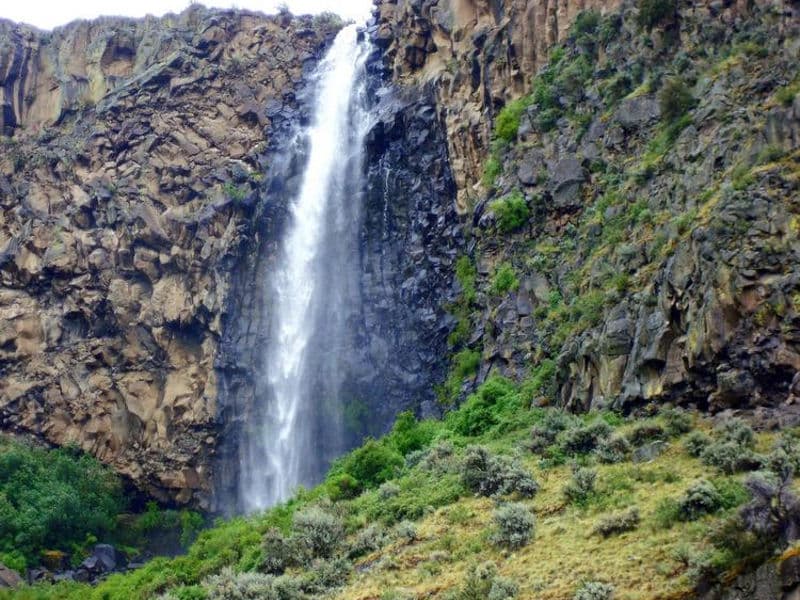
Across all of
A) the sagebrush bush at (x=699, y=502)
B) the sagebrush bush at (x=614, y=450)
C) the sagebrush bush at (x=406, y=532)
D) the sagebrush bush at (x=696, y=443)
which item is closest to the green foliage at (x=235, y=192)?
the sagebrush bush at (x=406, y=532)

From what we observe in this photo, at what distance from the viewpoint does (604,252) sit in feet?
98.6

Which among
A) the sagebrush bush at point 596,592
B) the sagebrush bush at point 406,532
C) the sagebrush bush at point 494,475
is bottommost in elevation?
the sagebrush bush at point 406,532

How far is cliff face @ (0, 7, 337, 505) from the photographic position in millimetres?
46250

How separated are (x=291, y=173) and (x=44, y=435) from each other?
20199mm

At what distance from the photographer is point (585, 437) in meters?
23.1

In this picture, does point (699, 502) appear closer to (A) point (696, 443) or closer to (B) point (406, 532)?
(A) point (696, 443)

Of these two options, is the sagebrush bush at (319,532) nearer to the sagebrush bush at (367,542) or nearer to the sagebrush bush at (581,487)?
the sagebrush bush at (367,542)

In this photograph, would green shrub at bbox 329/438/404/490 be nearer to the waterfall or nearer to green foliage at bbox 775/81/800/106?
the waterfall

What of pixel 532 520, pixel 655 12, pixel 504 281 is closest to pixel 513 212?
pixel 504 281

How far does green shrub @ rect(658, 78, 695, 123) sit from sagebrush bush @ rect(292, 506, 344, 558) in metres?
18.5

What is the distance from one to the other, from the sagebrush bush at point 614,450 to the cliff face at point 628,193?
196 centimetres

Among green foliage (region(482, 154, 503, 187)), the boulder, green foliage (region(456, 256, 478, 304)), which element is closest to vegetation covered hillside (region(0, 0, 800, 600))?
green foliage (region(482, 154, 503, 187))

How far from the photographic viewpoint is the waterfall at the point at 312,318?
4294 centimetres

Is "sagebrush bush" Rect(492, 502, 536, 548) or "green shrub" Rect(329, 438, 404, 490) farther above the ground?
"sagebrush bush" Rect(492, 502, 536, 548)
